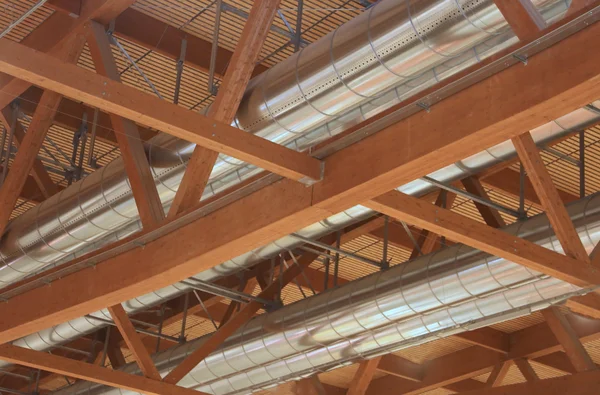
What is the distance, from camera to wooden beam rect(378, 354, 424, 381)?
20.3 meters

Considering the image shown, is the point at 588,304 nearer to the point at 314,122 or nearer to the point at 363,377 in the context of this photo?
the point at 314,122

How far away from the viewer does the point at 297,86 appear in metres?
8.99

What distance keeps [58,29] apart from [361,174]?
4904 mm

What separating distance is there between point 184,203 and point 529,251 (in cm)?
391

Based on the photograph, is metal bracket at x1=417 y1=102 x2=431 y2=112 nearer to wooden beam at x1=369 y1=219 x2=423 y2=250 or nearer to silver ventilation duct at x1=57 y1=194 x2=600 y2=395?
silver ventilation duct at x1=57 y1=194 x2=600 y2=395

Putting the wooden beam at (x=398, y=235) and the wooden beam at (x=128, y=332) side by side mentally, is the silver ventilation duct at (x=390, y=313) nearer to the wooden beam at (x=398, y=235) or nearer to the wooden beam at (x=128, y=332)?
the wooden beam at (x=128, y=332)

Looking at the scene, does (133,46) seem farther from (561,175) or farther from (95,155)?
(561,175)

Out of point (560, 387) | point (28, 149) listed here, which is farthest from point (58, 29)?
point (560, 387)

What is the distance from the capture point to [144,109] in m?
7.88

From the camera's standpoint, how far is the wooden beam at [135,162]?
10.2 m

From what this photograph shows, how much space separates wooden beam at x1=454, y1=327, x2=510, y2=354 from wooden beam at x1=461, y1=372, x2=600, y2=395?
144 inches

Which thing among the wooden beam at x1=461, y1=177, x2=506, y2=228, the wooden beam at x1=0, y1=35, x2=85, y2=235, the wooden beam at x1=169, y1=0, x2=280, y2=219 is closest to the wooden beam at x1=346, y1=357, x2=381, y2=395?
the wooden beam at x1=461, y1=177, x2=506, y2=228

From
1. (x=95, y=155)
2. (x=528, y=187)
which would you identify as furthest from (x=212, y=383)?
(x=528, y=187)

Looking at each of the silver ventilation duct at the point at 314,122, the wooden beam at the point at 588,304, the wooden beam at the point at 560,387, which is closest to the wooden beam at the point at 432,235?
the silver ventilation duct at the point at 314,122
